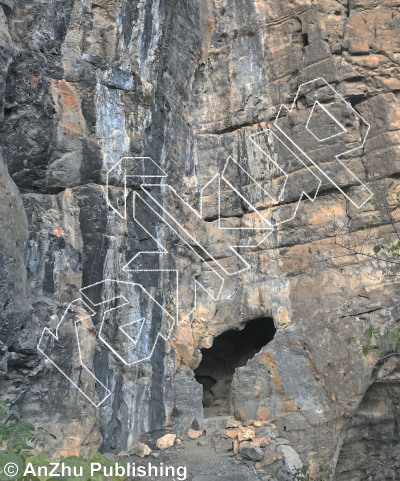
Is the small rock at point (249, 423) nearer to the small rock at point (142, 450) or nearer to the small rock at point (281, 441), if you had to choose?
the small rock at point (281, 441)

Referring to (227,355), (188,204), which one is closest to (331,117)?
(188,204)

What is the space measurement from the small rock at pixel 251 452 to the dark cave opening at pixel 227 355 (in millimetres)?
2577

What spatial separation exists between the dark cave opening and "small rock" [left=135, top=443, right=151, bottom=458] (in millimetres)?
2739

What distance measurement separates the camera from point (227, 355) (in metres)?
10.5

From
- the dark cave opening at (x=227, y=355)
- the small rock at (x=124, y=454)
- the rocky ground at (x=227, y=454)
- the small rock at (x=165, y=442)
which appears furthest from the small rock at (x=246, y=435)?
the dark cave opening at (x=227, y=355)

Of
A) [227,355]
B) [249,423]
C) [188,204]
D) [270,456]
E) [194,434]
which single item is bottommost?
[270,456]

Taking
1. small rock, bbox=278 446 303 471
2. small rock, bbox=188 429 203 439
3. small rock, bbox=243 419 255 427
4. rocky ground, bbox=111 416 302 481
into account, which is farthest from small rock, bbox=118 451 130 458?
small rock, bbox=278 446 303 471

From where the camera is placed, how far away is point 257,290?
913 centimetres

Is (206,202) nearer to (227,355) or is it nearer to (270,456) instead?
(227,355)

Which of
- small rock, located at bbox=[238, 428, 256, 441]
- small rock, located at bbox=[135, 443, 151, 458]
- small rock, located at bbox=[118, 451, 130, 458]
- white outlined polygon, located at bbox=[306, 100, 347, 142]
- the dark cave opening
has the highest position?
white outlined polygon, located at bbox=[306, 100, 347, 142]

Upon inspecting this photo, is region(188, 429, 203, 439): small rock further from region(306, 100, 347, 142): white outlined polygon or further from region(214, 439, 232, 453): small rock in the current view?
region(306, 100, 347, 142): white outlined polygon

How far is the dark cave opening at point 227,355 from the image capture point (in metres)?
10.1

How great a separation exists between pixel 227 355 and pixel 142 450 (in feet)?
11.6

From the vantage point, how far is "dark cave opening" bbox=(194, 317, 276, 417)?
33.3ft
